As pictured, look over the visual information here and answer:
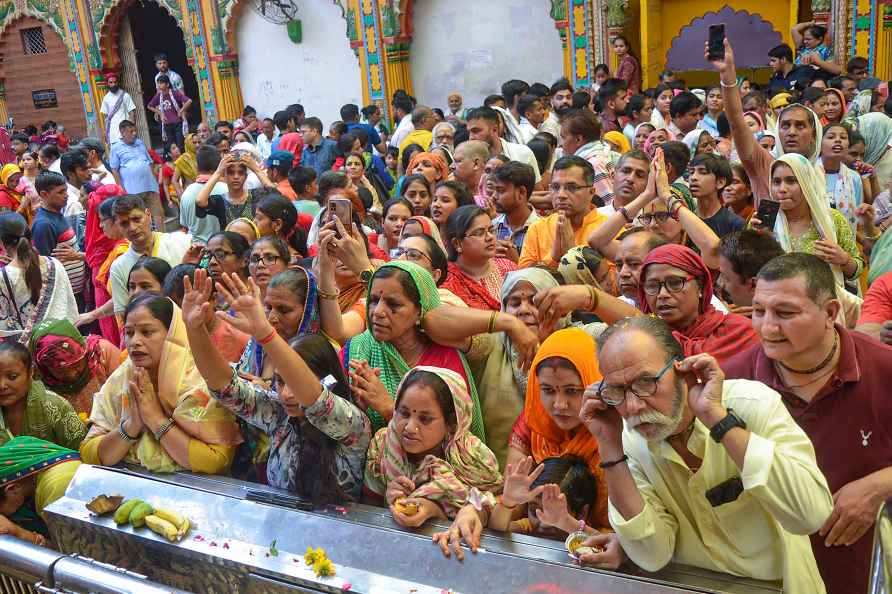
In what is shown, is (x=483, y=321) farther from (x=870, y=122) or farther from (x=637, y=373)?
(x=870, y=122)

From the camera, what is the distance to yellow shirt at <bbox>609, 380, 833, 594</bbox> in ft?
6.28

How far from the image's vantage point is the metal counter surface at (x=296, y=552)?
215cm

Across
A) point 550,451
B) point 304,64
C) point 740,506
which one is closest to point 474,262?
point 550,451

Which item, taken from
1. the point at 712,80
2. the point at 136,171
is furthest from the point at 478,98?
the point at 136,171

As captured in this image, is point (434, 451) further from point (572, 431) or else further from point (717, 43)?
point (717, 43)

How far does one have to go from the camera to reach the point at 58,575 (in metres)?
2.14

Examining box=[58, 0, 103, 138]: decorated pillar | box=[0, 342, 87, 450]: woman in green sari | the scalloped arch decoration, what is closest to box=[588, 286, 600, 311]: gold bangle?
box=[0, 342, 87, 450]: woman in green sari

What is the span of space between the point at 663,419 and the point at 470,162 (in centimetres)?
413

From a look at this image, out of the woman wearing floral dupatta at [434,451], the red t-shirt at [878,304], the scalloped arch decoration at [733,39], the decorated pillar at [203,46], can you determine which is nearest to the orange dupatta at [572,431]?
the woman wearing floral dupatta at [434,451]

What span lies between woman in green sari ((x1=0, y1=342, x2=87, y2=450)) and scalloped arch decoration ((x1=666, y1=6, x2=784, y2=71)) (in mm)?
10763

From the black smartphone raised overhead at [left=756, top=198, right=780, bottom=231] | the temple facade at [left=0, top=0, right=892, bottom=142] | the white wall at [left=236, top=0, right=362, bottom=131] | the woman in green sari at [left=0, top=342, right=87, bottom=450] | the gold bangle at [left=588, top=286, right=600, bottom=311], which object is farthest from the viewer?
the white wall at [left=236, top=0, right=362, bottom=131]

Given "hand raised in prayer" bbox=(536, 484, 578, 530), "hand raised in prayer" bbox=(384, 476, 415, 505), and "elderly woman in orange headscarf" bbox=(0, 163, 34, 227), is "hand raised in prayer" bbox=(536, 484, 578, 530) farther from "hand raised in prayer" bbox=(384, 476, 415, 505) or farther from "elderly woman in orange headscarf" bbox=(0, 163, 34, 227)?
"elderly woman in orange headscarf" bbox=(0, 163, 34, 227)

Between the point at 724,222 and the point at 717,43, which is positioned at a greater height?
the point at 717,43

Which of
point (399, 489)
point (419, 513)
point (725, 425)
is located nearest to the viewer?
point (725, 425)
